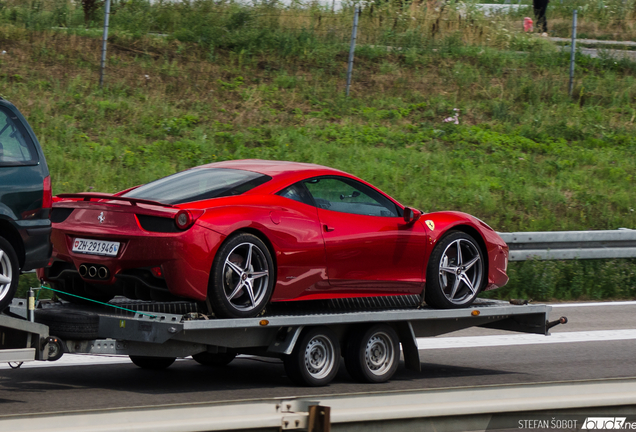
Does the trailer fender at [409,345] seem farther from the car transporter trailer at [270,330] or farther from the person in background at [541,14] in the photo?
the person in background at [541,14]

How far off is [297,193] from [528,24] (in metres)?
19.2

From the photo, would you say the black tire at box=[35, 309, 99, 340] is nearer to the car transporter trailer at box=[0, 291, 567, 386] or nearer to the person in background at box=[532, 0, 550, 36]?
the car transporter trailer at box=[0, 291, 567, 386]

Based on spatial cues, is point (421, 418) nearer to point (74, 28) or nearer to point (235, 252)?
point (235, 252)

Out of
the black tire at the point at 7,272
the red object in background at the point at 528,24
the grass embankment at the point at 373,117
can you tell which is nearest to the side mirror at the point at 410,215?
the black tire at the point at 7,272

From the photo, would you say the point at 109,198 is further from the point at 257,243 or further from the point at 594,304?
the point at 594,304

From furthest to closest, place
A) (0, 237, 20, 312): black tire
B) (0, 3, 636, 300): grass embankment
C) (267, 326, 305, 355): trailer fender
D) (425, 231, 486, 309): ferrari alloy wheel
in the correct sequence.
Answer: (0, 3, 636, 300): grass embankment → (425, 231, 486, 309): ferrari alloy wheel → (267, 326, 305, 355): trailer fender → (0, 237, 20, 312): black tire

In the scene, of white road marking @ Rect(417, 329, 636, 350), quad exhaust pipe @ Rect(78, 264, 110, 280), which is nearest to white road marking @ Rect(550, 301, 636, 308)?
white road marking @ Rect(417, 329, 636, 350)

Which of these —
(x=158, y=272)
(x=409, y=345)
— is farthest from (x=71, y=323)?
(x=409, y=345)

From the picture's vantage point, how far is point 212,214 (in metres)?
6.66

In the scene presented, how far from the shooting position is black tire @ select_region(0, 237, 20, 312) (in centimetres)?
616

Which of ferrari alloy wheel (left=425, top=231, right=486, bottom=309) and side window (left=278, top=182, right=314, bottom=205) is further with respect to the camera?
ferrari alloy wheel (left=425, top=231, right=486, bottom=309)

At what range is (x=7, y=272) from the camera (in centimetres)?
623

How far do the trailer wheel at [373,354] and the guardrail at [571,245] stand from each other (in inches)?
183

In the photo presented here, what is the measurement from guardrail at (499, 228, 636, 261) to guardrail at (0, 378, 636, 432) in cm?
900
